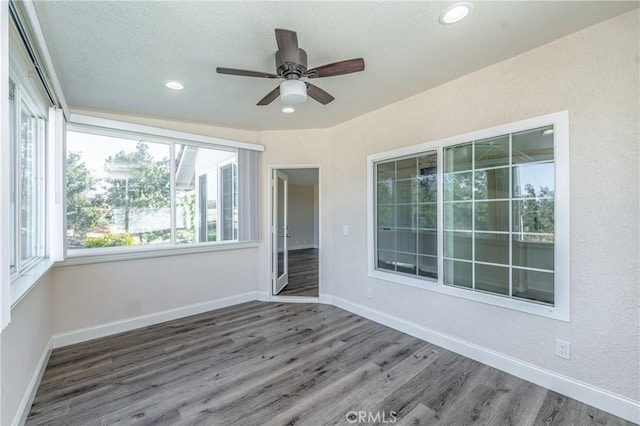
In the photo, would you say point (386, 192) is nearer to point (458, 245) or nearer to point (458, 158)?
point (458, 158)

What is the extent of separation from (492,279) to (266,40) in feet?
8.99

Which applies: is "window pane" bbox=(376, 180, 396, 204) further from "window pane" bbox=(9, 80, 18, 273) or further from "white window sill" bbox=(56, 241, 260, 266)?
"window pane" bbox=(9, 80, 18, 273)

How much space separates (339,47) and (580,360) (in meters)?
2.93

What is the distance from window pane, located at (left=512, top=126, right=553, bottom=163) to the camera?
86.1 inches

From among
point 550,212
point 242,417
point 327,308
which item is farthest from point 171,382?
point 550,212

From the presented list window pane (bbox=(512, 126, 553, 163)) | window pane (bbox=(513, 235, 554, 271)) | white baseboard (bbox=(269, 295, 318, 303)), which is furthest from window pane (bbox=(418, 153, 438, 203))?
white baseboard (bbox=(269, 295, 318, 303))

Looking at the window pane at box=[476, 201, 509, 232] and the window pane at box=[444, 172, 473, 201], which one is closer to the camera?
the window pane at box=[476, 201, 509, 232]

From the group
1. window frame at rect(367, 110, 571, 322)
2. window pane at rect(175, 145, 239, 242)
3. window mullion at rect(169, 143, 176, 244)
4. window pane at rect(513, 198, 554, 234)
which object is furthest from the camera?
window pane at rect(175, 145, 239, 242)

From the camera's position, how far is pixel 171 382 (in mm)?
2303

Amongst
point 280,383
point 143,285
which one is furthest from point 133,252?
point 280,383

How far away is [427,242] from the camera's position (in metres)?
3.04

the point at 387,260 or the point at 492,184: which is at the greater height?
the point at 492,184

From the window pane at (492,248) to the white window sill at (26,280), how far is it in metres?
3.42

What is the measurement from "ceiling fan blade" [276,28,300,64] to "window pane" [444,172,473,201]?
188 centimetres
